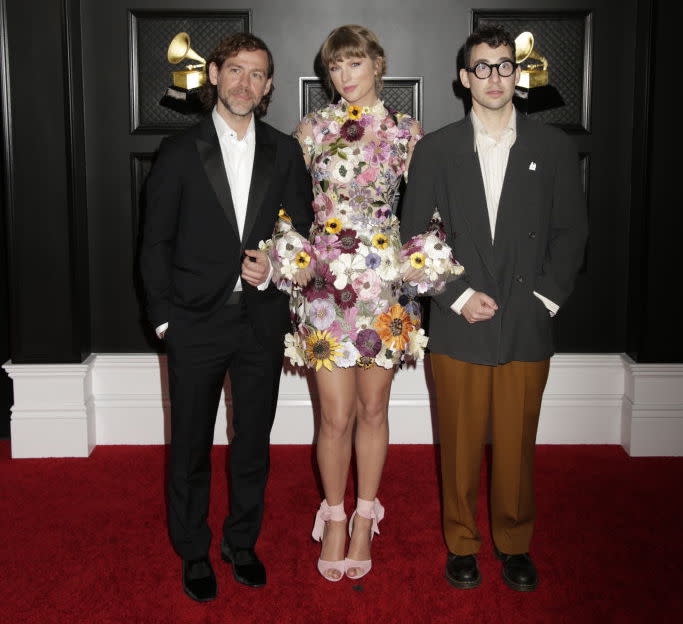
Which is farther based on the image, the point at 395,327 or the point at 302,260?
the point at 395,327

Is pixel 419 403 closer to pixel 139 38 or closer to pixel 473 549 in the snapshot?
pixel 473 549

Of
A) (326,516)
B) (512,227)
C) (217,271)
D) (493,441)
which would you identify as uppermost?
(512,227)

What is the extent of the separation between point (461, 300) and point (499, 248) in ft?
0.71

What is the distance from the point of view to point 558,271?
2.81 m

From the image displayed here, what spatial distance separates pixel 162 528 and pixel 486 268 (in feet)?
5.62

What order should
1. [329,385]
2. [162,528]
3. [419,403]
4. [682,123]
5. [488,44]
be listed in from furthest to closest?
[419,403]
[682,123]
[162,528]
[329,385]
[488,44]

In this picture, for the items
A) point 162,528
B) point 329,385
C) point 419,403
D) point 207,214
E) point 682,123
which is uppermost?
point 682,123

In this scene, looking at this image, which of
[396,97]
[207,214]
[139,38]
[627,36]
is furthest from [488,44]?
[139,38]

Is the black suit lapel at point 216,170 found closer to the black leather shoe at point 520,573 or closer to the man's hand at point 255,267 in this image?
the man's hand at point 255,267

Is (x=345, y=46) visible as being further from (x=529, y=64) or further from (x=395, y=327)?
(x=529, y=64)

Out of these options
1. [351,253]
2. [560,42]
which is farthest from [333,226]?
[560,42]

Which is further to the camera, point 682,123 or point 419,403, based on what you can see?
point 419,403

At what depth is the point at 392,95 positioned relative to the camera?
4180 mm

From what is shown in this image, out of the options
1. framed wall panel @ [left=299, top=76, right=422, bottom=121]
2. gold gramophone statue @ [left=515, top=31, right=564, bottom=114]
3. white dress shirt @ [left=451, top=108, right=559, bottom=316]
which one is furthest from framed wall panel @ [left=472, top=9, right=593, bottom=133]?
white dress shirt @ [left=451, top=108, right=559, bottom=316]
